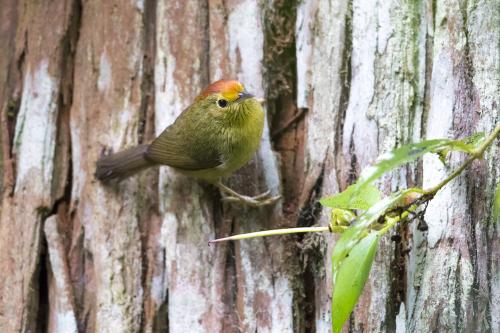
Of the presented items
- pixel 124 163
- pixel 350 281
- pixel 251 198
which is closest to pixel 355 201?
pixel 350 281

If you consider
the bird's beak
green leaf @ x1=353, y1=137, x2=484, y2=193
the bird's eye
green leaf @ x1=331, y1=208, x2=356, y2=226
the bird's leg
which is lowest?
green leaf @ x1=331, y1=208, x2=356, y2=226

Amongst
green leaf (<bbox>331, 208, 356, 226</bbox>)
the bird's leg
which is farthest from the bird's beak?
green leaf (<bbox>331, 208, 356, 226</bbox>)

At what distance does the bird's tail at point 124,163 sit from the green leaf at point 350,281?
1729mm

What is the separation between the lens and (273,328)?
120 inches

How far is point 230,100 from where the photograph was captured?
3457 millimetres

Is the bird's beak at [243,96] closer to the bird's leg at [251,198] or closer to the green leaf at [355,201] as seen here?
the bird's leg at [251,198]

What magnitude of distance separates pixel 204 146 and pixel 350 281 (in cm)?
178

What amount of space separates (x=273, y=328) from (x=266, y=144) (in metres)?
0.98

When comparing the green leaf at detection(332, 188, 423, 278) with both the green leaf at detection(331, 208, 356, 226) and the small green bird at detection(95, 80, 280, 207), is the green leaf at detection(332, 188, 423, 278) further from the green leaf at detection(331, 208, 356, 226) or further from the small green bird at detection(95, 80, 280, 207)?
the small green bird at detection(95, 80, 280, 207)

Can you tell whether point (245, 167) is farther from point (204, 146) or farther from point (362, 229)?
point (362, 229)

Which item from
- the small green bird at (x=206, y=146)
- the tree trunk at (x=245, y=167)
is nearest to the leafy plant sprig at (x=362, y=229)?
the tree trunk at (x=245, y=167)

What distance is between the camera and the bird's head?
341 cm

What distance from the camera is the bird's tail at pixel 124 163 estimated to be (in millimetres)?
3477

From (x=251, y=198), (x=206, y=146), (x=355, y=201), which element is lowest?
(x=355, y=201)
